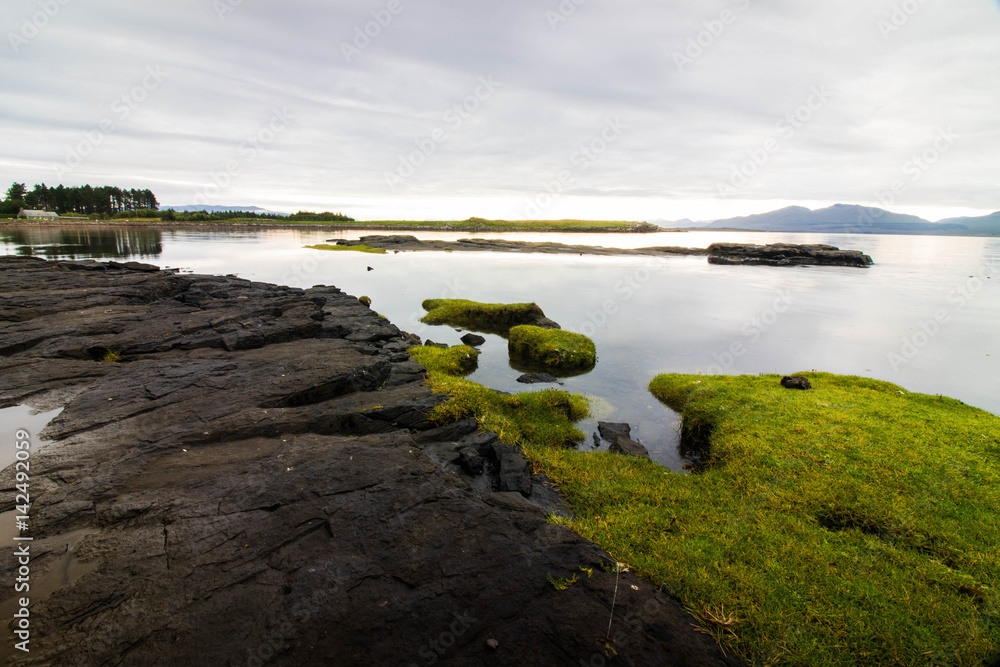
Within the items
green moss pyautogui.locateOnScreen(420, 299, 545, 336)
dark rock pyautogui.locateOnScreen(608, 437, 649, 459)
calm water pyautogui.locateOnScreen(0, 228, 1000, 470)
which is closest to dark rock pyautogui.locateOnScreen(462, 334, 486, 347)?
Answer: calm water pyautogui.locateOnScreen(0, 228, 1000, 470)

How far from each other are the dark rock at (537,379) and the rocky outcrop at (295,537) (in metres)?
9.15

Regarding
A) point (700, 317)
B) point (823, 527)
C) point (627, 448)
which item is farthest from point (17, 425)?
point (700, 317)

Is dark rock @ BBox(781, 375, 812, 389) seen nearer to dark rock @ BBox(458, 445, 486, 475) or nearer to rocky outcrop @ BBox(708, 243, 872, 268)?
dark rock @ BBox(458, 445, 486, 475)

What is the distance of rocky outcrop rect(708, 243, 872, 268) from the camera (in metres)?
101

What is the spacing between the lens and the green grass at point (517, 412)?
41.3 feet

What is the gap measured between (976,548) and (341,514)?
11438mm

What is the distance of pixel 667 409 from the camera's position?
61.0 feet

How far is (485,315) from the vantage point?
3584 cm

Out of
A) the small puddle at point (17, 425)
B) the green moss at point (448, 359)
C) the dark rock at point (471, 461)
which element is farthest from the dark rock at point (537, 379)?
the small puddle at point (17, 425)

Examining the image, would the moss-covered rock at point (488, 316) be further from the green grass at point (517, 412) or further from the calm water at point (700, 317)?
the green grass at point (517, 412)

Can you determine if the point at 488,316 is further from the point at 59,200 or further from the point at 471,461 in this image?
the point at 59,200

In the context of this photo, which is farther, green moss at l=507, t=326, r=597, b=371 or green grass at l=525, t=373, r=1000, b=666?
green moss at l=507, t=326, r=597, b=371

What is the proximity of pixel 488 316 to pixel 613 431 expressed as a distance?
2182 centimetres

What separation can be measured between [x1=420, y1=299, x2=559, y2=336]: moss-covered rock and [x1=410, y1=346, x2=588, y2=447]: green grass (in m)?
15.5
